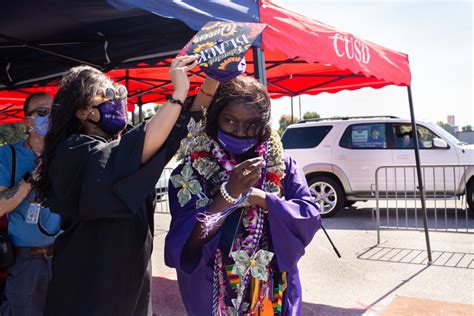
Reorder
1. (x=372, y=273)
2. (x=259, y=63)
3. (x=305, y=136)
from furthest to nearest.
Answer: (x=305, y=136), (x=372, y=273), (x=259, y=63)

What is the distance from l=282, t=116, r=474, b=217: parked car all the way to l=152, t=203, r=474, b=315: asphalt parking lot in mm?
1516

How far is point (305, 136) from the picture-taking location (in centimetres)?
963

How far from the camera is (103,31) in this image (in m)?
4.21

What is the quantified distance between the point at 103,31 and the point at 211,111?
2.88 meters

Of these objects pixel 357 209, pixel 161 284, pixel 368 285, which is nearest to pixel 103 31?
pixel 161 284

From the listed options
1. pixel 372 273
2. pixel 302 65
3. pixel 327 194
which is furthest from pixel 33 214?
pixel 327 194

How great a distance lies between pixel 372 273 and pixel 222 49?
4.36 metres

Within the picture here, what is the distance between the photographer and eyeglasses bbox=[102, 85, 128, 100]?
66.9 inches

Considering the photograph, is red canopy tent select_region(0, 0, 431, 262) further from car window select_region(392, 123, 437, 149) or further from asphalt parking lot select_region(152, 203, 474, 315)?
car window select_region(392, 123, 437, 149)

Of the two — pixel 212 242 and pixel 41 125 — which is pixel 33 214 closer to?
pixel 41 125

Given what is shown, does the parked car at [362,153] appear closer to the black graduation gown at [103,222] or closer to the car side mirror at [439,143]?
the car side mirror at [439,143]

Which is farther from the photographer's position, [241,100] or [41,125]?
[41,125]

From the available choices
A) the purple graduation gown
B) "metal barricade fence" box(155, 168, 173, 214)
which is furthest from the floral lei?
"metal barricade fence" box(155, 168, 173, 214)

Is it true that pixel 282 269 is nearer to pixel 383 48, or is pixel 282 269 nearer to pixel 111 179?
pixel 111 179
